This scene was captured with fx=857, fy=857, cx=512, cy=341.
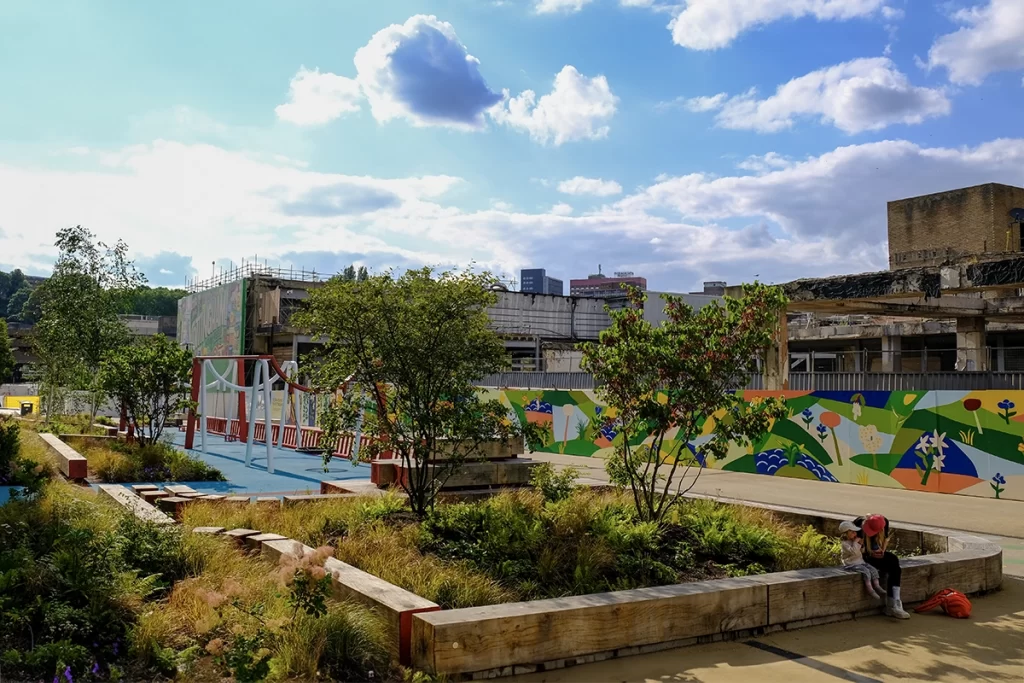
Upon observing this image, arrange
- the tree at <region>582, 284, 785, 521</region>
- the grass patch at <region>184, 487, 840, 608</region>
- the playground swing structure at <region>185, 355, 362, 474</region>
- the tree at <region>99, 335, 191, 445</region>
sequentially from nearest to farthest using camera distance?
the grass patch at <region>184, 487, 840, 608</region>, the tree at <region>582, 284, 785, 521</region>, the tree at <region>99, 335, 191, 445</region>, the playground swing structure at <region>185, 355, 362, 474</region>

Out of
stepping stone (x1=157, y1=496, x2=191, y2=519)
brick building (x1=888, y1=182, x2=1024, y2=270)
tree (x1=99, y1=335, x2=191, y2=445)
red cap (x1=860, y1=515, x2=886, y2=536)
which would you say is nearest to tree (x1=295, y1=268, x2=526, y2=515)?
stepping stone (x1=157, y1=496, x2=191, y2=519)

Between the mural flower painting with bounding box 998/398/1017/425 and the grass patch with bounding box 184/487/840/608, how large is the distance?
751cm

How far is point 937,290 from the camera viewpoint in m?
18.6

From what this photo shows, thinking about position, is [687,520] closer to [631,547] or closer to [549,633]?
[631,547]

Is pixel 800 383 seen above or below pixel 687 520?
above

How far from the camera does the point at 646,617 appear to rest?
5832 millimetres

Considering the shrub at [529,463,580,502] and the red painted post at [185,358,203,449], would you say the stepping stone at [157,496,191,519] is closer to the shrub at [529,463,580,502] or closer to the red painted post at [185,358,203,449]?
the shrub at [529,463,580,502]

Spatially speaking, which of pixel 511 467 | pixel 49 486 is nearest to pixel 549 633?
pixel 511 467

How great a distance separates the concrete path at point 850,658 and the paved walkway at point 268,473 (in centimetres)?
837

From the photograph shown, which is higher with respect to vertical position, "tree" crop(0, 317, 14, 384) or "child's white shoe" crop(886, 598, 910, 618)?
"tree" crop(0, 317, 14, 384)

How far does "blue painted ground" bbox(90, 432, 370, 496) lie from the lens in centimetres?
1497

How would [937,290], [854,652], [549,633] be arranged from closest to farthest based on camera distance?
[549,633], [854,652], [937,290]

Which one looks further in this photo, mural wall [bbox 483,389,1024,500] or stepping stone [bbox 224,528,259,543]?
mural wall [bbox 483,389,1024,500]

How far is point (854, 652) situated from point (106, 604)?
508 centimetres
